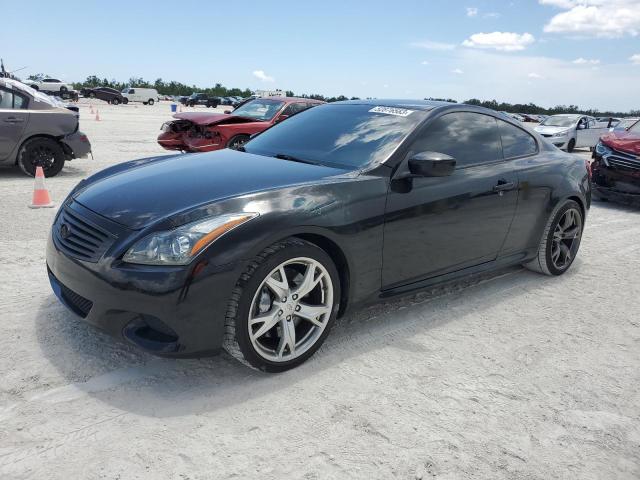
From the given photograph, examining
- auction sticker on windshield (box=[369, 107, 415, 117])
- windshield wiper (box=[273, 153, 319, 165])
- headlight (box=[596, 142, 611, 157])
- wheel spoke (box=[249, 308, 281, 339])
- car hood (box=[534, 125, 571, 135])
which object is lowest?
wheel spoke (box=[249, 308, 281, 339])

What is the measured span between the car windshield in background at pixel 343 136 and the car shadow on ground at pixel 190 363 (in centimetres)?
113

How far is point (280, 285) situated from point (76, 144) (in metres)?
7.36

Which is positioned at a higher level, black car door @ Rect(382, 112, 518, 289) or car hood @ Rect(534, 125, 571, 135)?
car hood @ Rect(534, 125, 571, 135)

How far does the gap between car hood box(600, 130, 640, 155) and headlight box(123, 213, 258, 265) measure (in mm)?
7914

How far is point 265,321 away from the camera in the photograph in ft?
9.44

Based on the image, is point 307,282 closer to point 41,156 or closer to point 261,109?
point 41,156

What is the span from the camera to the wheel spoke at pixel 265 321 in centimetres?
284

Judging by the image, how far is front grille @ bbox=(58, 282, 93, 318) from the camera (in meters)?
2.82

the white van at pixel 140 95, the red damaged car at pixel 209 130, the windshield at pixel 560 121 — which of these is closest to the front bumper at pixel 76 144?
the red damaged car at pixel 209 130

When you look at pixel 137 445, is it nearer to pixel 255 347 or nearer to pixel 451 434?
pixel 255 347

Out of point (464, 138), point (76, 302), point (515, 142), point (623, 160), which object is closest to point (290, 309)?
point (76, 302)

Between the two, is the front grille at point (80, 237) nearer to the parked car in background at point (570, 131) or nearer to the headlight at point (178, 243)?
the headlight at point (178, 243)

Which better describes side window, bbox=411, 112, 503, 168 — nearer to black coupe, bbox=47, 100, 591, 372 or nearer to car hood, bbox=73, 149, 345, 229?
black coupe, bbox=47, 100, 591, 372

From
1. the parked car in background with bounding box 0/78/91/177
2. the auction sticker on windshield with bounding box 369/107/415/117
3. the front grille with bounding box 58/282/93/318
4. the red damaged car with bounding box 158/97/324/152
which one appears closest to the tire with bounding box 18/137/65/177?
the parked car in background with bounding box 0/78/91/177
